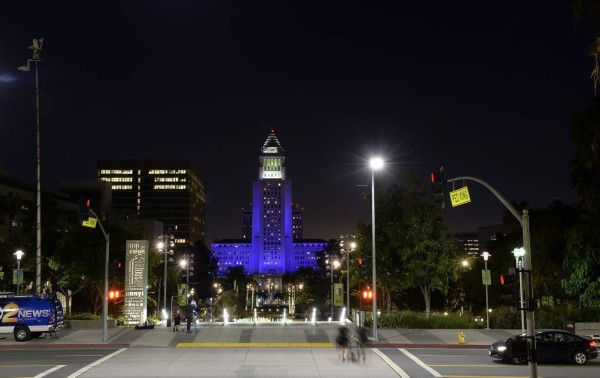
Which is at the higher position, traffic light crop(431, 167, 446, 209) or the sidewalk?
traffic light crop(431, 167, 446, 209)

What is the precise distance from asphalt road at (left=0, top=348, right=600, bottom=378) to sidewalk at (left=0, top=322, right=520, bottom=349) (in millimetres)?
1991

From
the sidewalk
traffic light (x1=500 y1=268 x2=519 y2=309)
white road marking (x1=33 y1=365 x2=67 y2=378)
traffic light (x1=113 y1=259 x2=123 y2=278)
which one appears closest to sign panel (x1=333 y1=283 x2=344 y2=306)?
the sidewalk

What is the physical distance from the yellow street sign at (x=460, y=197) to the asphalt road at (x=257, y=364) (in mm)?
6198

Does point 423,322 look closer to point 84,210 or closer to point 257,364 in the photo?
point 257,364

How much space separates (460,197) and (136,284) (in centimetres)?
2732

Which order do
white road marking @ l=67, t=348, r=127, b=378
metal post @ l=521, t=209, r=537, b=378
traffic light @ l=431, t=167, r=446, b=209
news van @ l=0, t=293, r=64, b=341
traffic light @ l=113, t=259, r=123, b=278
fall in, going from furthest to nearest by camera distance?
1. traffic light @ l=113, t=259, r=123, b=278
2. news van @ l=0, t=293, r=64, b=341
3. white road marking @ l=67, t=348, r=127, b=378
4. traffic light @ l=431, t=167, r=446, b=209
5. metal post @ l=521, t=209, r=537, b=378

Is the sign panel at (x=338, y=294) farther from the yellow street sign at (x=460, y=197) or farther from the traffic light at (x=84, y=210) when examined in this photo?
the yellow street sign at (x=460, y=197)

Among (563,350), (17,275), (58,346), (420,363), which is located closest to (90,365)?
(58,346)

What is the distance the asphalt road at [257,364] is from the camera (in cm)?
2328

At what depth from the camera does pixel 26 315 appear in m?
34.9

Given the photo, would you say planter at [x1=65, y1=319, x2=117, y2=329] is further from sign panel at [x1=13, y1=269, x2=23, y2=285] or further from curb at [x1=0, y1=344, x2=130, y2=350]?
Result: curb at [x1=0, y1=344, x2=130, y2=350]

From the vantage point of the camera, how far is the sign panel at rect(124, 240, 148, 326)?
4241 cm

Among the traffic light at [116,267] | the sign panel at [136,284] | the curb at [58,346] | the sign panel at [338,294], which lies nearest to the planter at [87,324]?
the sign panel at [136,284]

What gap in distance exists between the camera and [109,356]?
29.1 m
